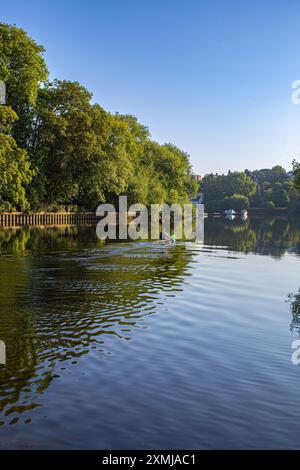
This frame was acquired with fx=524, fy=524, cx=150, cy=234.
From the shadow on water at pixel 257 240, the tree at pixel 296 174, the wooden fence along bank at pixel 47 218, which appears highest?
the tree at pixel 296 174

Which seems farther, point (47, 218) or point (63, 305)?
point (47, 218)

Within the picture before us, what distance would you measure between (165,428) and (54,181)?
8014 cm

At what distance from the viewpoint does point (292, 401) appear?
10.2 meters

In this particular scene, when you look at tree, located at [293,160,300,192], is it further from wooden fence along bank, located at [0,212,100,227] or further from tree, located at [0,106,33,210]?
wooden fence along bank, located at [0,212,100,227]

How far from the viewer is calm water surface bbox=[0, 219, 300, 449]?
8.82m

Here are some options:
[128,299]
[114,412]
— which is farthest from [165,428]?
[128,299]

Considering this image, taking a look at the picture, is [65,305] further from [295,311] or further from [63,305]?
[295,311]

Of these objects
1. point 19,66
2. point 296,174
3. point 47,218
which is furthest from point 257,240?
point 19,66

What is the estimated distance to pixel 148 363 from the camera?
40.4 feet

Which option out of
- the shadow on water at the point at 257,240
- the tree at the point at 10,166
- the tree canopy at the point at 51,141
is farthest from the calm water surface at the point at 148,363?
the tree canopy at the point at 51,141

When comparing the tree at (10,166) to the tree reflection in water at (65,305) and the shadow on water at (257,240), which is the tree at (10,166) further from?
the tree reflection in water at (65,305)

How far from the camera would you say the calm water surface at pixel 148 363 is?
8820mm

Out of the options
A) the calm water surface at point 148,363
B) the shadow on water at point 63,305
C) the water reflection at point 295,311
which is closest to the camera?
the calm water surface at point 148,363
